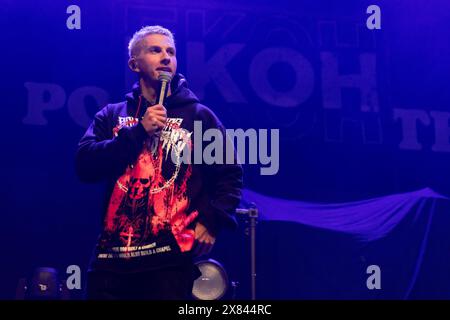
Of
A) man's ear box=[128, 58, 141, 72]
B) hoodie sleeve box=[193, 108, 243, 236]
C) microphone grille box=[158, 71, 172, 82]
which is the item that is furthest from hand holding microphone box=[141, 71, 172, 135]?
man's ear box=[128, 58, 141, 72]

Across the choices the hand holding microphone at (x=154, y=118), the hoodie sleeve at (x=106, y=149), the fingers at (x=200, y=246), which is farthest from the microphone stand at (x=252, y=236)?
the hand holding microphone at (x=154, y=118)

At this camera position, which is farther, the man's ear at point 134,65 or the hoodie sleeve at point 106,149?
the man's ear at point 134,65

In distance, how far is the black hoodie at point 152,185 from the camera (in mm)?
2703

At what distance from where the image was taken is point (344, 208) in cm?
387

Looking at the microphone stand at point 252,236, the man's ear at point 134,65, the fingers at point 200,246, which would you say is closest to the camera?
the fingers at point 200,246

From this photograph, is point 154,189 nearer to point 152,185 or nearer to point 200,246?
point 152,185

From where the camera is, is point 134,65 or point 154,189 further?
point 134,65

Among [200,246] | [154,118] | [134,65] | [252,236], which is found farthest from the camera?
[252,236]

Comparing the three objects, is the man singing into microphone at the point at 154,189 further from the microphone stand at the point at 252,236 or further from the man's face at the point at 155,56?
the microphone stand at the point at 252,236

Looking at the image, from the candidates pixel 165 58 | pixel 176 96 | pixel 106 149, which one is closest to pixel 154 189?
pixel 106 149

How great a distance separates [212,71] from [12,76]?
1.08 m

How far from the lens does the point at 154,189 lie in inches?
110

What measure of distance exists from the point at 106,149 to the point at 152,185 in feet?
0.80

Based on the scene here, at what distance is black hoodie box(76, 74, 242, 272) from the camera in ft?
8.87
